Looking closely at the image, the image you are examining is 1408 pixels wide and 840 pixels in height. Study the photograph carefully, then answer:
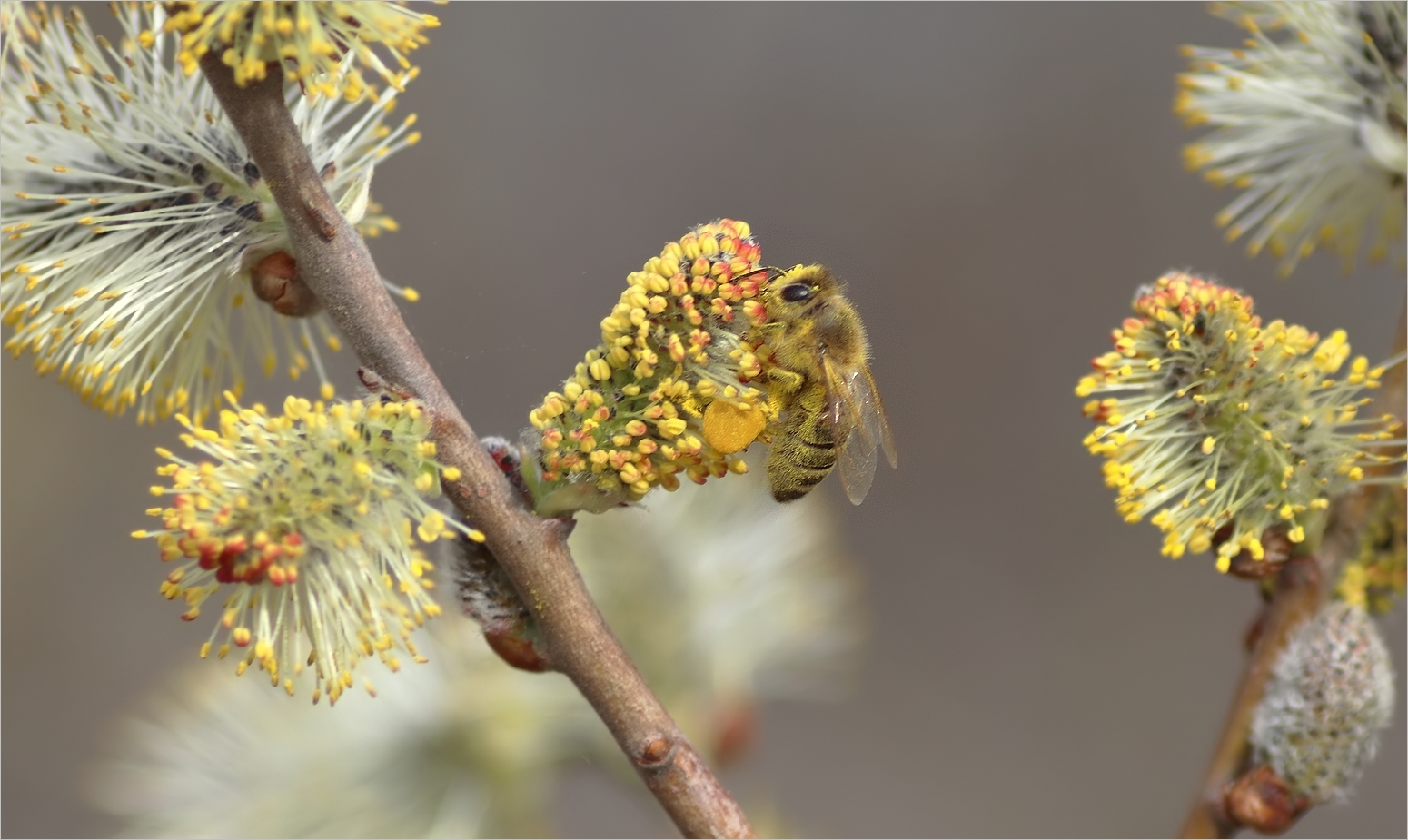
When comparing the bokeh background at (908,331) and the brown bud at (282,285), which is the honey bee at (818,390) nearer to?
the brown bud at (282,285)

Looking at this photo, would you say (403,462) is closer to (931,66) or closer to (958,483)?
(958,483)

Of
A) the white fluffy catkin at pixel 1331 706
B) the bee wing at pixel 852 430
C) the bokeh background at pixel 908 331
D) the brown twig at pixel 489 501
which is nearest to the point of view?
the brown twig at pixel 489 501

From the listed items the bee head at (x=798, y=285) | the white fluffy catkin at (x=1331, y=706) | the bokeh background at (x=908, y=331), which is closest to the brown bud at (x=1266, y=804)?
the white fluffy catkin at (x=1331, y=706)

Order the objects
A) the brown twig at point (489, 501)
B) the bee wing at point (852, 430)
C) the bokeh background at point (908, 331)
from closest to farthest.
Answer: the brown twig at point (489, 501)
the bee wing at point (852, 430)
the bokeh background at point (908, 331)

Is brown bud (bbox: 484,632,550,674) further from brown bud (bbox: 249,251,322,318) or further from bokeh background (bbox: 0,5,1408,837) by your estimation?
bokeh background (bbox: 0,5,1408,837)

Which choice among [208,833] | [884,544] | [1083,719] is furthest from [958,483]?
[208,833]

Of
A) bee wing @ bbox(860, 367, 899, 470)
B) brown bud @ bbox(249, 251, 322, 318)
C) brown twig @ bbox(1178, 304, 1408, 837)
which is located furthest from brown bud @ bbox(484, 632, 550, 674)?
brown twig @ bbox(1178, 304, 1408, 837)
